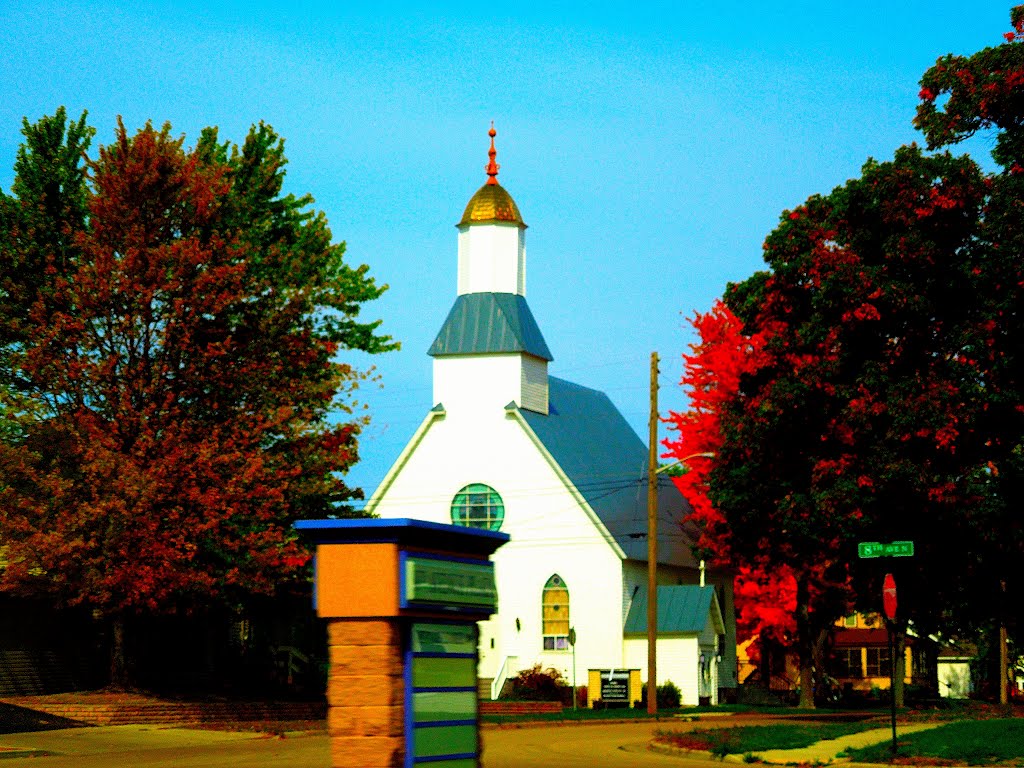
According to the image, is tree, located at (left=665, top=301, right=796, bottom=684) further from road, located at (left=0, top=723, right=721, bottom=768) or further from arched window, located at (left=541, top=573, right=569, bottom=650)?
road, located at (left=0, top=723, right=721, bottom=768)

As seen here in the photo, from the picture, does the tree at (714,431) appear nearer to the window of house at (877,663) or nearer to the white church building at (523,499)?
the white church building at (523,499)

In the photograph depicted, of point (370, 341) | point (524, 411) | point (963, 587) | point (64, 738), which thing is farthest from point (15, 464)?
point (524, 411)

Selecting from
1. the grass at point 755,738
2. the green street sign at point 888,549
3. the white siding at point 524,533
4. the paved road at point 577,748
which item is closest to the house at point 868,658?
the white siding at point 524,533

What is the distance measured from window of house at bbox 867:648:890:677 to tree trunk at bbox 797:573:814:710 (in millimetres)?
32172

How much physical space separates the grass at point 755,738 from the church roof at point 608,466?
2447cm

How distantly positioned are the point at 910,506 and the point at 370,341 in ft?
62.8

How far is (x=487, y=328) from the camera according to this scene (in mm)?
55781

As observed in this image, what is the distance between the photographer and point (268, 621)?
4797 cm

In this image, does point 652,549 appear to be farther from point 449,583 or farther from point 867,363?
point 449,583

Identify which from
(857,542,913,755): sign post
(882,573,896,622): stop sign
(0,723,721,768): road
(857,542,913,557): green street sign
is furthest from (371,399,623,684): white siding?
(882,573,896,622): stop sign

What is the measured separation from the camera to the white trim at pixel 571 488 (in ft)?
177

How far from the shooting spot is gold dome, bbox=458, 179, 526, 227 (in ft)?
183

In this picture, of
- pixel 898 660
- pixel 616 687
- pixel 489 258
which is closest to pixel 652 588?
pixel 616 687

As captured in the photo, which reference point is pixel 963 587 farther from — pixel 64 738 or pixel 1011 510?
pixel 64 738
